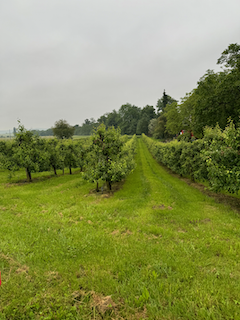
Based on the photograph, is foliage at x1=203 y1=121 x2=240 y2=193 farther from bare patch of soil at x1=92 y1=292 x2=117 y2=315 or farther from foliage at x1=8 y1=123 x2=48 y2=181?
foliage at x1=8 y1=123 x2=48 y2=181

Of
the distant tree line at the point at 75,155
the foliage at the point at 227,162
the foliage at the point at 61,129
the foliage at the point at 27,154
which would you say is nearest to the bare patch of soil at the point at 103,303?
the distant tree line at the point at 75,155

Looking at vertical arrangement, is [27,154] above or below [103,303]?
above

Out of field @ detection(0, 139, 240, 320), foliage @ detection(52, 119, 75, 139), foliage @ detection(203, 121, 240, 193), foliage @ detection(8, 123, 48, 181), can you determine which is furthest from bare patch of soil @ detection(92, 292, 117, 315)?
foliage @ detection(52, 119, 75, 139)

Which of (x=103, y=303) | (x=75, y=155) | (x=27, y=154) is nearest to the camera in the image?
(x=103, y=303)

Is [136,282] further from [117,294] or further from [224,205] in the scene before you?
[224,205]

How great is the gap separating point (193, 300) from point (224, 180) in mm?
8481

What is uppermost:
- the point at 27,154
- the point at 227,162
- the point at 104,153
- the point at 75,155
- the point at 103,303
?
the point at 27,154

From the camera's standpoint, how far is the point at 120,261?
6.15 m

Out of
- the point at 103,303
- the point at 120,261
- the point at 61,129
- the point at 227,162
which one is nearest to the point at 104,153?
the point at 120,261

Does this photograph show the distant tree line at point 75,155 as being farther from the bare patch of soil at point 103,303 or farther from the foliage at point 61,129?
the foliage at point 61,129

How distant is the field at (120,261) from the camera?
14.3 feet

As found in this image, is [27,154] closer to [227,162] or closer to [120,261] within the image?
[120,261]

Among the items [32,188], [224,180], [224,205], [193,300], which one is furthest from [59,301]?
[32,188]

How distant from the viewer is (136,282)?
5.21m
